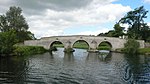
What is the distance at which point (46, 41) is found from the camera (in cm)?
9775

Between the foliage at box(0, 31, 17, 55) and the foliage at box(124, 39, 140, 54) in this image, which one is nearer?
the foliage at box(0, 31, 17, 55)

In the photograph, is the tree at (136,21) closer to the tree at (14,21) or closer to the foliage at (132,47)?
the foliage at (132,47)

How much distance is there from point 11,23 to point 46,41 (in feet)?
52.1

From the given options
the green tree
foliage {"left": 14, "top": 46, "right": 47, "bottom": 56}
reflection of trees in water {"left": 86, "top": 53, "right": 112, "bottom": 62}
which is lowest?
reflection of trees in water {"left": 86, "top": 53, "right": 112, "bottom": 62}

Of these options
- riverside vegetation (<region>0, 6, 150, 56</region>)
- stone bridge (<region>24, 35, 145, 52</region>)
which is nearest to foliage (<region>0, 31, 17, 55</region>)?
riverside vegetation (<region>0, 6, 150, 56</region>)

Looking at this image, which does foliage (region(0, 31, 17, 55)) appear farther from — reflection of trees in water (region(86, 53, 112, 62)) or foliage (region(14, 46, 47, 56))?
reflection of trees in water (region(86, 53, 112, 62))

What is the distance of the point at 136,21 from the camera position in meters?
112

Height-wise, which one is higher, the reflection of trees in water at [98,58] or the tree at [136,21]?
the tree at [136,21]

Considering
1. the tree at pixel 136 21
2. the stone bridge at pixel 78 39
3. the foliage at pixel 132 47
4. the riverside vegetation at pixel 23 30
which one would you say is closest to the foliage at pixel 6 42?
the riverside vegetation at pixel 23 30

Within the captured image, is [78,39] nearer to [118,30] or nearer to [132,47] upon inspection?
[132,47]

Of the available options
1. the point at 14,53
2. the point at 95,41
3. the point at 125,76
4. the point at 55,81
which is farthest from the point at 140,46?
the point at 55,81

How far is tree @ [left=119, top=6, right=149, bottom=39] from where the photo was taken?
11075 cm

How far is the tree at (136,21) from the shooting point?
110750 millimetres

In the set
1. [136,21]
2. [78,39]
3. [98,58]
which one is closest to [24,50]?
[98,58]
